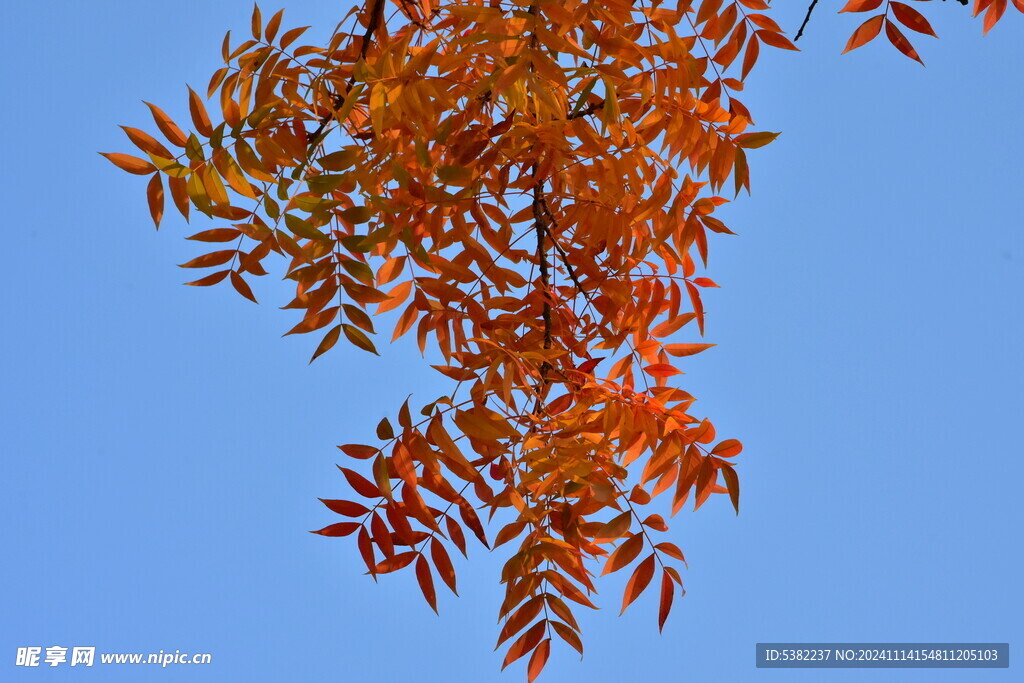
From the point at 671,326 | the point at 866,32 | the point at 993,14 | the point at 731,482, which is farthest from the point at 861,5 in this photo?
the point at 731,482

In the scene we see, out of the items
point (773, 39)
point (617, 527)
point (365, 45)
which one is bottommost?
point (617, 527)

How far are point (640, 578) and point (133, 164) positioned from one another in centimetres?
68

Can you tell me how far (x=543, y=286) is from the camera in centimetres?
108

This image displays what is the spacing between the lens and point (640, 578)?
102 cm

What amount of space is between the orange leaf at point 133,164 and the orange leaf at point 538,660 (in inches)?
26.0

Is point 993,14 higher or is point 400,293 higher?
point 993,14

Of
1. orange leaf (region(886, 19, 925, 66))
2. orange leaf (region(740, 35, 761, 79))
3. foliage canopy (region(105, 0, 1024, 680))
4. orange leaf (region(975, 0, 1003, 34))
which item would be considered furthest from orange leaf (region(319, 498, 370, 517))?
orange leaf (region(975, 0, 1003, 34))

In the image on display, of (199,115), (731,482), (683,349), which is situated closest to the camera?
(199,115)

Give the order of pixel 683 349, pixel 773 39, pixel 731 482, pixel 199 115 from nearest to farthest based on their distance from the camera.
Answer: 1. pixel 199 115
2. pixel 731 482
3. pixel 773 39
4. pixel 683 349

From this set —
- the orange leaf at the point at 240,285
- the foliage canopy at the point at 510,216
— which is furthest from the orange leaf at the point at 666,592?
the orange leaf at the point at 240,285

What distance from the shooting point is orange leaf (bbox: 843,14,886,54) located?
3.53 feet

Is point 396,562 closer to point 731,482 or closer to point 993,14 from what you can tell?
point 731,482

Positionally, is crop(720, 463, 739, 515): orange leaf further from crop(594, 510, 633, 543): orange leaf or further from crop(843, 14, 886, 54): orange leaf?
crop(843, 14, 886, 54): orange leaf

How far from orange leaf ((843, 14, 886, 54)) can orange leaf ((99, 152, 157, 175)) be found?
79cm
